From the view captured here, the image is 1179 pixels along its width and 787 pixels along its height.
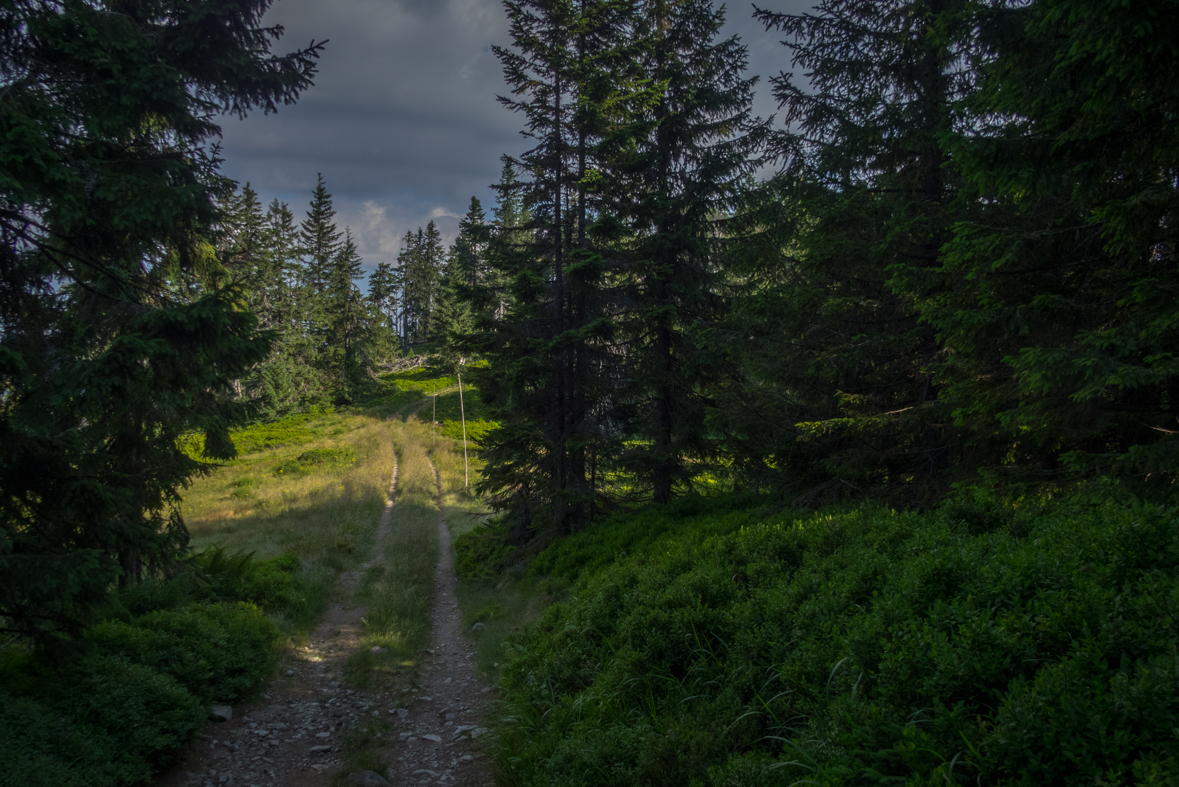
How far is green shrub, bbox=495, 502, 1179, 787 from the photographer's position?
2.28 metres

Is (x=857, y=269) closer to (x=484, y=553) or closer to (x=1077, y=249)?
(x=1077, y=249)

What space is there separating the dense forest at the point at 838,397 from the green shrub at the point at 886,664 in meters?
0.02

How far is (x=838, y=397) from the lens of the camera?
8.09 metres

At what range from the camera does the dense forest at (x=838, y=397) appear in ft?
9.76

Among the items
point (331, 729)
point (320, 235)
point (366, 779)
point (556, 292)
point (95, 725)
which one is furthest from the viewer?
point (320, 235)

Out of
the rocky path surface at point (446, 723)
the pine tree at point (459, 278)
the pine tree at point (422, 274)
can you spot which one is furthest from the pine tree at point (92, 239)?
the pine tree at point (422, 274)

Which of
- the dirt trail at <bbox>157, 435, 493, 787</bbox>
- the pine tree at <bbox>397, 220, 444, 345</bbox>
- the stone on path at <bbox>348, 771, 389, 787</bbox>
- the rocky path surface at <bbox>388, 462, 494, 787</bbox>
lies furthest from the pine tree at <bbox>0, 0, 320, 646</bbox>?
the pine tree at <bbox>397, 220, 444, 345</bbox>

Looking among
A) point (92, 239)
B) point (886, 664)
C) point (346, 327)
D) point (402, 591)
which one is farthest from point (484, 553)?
point (346, 327)

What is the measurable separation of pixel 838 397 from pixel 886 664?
577 cm

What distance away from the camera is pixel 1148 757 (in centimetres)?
195

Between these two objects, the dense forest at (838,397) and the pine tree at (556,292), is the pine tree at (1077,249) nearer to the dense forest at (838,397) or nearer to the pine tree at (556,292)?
the dense forest at (838,397)

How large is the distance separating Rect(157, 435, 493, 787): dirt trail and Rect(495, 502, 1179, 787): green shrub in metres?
0.75

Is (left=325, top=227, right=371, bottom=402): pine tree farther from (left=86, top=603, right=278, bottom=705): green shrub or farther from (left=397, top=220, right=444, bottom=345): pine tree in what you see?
(left=86, top=603, right=278, bottom=705): green shrub

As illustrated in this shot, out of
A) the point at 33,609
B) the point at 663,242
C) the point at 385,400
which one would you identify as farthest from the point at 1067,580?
the point at 385,400
